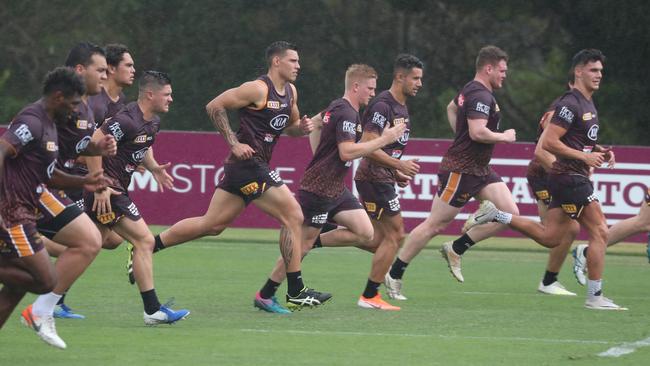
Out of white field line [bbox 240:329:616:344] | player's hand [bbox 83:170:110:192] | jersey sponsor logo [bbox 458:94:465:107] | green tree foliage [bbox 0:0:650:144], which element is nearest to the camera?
player's hand [bbox 83:170:110:192]

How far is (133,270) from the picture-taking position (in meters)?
10.6

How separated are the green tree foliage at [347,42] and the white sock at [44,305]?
13.5 meters

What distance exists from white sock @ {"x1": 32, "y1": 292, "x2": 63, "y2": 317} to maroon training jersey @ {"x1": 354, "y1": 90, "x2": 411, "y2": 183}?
3.98m

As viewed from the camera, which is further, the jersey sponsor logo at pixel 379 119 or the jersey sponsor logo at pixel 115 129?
the jersey sponsor logo at pixel 379 119

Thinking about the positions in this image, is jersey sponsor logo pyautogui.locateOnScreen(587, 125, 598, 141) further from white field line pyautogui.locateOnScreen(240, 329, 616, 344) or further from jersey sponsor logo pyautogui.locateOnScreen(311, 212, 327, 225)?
white field line pyautogui.locateOnScreen(240, 329, 616, 344)

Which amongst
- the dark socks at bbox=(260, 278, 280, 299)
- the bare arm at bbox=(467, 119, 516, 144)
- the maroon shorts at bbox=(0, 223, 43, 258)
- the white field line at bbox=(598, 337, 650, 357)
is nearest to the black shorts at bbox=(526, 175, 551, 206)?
the bare arm at bbox=(467, 119, 516, 144)

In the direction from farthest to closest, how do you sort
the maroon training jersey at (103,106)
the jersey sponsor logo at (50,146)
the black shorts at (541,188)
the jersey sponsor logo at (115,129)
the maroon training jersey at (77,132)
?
the black shorts at (541,188), the maroon training jersey at (103,106), the jersey sponsor logo at (115,129), the maroon training jersey at (77,132), the jersey sponsor logo at (50,146)

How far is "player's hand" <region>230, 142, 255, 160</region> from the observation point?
37.6 feet

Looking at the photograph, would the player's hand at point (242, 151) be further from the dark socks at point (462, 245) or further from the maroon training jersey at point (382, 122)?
the dark socks at point (462, 245)

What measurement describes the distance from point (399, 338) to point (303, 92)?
12971 millimetres

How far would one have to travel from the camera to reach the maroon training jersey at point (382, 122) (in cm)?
1222

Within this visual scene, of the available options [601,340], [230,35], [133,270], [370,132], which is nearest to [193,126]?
[230,35]

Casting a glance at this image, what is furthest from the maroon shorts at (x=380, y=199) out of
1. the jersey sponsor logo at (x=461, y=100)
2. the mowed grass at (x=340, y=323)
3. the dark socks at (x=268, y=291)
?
the dark socks at (x=268, y=291)

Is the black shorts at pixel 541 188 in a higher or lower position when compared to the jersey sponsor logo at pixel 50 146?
lower
